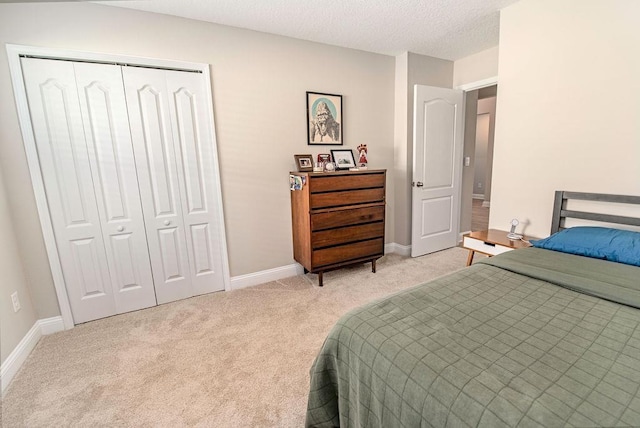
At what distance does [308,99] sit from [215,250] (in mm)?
1783

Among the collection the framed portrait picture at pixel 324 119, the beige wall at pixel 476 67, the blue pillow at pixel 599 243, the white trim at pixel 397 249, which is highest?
the beige wall at pixel 476 67

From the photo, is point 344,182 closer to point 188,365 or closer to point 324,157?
point 324,157

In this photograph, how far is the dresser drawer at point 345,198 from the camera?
2703 millimetres

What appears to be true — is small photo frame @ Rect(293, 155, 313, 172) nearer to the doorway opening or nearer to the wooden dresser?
the wooden dresser

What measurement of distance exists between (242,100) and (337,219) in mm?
1431

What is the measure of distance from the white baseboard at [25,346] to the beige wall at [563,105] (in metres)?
3.80

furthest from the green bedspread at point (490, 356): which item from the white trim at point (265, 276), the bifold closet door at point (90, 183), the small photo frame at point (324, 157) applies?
the bifold closet door at point (90, 183)

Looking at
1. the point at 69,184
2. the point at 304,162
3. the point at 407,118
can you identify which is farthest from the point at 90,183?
the point at 407,118

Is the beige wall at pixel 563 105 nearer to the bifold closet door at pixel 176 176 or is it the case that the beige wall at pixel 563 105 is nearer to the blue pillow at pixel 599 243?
the blue pillow at pixel 599 243

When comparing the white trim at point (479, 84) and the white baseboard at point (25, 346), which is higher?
the white trim at point (479, 84)

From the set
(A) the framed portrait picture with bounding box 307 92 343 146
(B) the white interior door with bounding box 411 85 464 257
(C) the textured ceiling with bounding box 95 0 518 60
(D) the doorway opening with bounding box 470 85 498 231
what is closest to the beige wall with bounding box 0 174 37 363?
(C) the textured ceiling with bounding box 95 0 518 60

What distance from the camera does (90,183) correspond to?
7.33 ft

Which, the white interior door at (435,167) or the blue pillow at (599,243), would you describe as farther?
the white interior door at (435,167)

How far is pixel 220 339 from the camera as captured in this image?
2.06 meters
